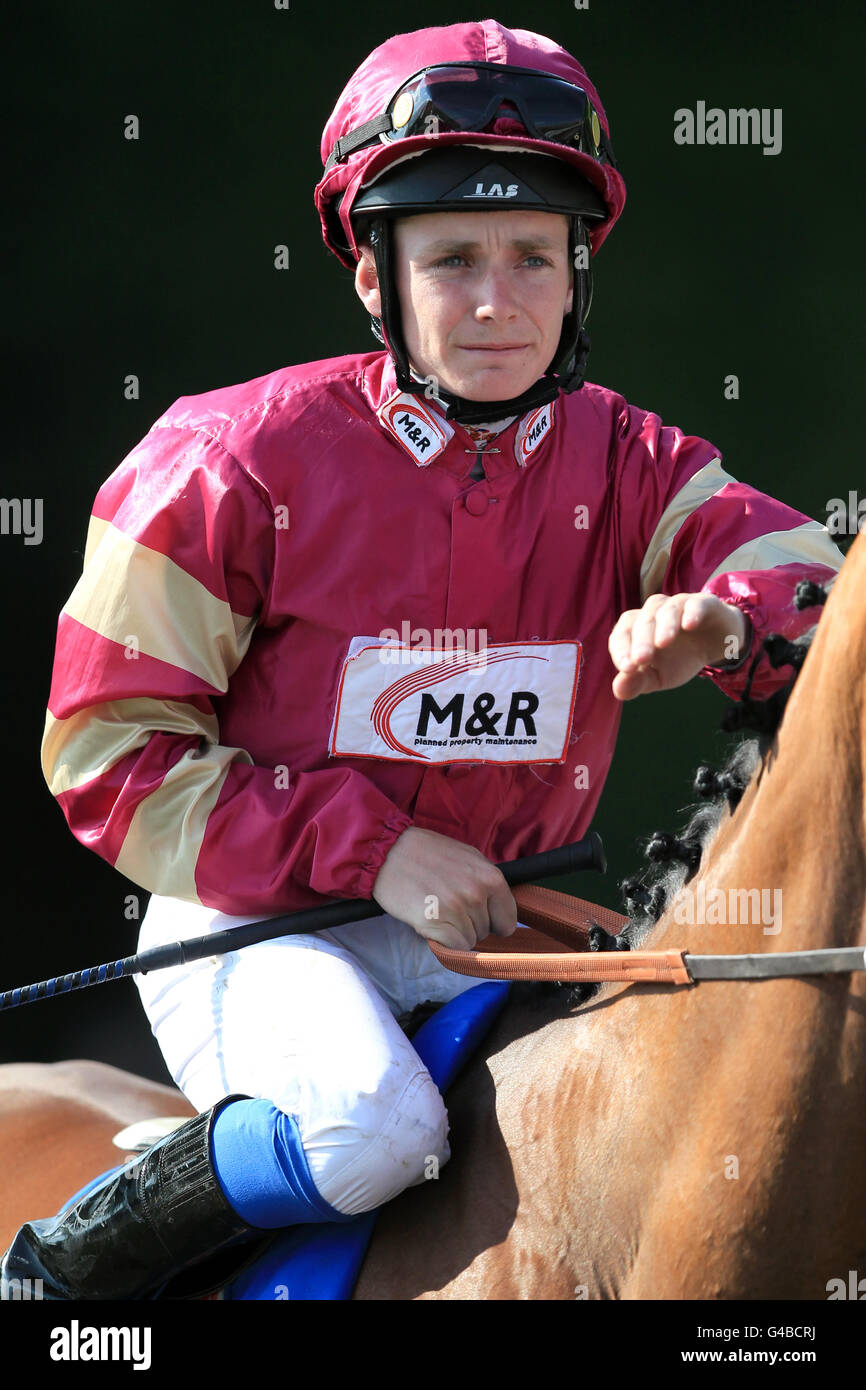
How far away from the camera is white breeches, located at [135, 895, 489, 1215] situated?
1615 millimetres

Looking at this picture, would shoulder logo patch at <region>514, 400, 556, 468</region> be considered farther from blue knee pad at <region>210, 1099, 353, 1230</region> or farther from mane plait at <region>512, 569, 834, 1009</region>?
blue knee pad at <region>210, 1099, 353, 1230</region>

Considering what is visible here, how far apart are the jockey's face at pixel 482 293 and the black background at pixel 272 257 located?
6.71 ft

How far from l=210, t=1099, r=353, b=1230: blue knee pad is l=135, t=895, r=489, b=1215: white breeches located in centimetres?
2

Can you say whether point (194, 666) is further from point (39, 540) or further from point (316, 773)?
point (39, 540)

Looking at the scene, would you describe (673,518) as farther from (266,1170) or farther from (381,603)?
(266,1170)

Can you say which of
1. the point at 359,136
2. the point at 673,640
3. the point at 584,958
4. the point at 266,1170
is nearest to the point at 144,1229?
the point at 266,1170

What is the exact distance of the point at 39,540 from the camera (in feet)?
12.8

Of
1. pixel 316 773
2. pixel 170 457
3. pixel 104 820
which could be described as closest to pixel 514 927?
pixel 316 773

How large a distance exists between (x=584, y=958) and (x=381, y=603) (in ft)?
2.06

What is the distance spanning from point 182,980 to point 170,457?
72cm

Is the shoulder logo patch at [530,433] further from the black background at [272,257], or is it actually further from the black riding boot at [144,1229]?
the black background at [272,257]

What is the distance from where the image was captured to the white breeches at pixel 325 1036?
1.62 meters

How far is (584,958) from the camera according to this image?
1516mm

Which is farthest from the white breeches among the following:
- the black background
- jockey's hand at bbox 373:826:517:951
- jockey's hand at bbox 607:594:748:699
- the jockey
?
the black background
